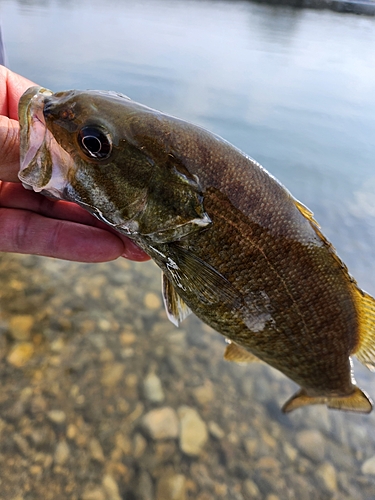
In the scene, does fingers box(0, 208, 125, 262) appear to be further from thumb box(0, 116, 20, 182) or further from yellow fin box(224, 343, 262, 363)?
yellow fin box(224, 343, 262, 363)

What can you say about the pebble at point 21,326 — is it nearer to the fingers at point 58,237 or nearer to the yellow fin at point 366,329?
the fingers at point 58,237

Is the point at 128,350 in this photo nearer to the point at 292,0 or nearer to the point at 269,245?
the point at 269,245

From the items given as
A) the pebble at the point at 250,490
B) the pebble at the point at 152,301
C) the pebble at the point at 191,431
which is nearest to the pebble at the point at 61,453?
the pebble at the point at 191,431

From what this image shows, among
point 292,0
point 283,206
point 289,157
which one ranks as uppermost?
point 292,0

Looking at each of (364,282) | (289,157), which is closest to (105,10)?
(289,157)

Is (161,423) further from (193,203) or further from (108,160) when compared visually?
(108,160)

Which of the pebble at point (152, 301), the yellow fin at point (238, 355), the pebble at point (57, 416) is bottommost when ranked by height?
the pebble at point (57, 416)
